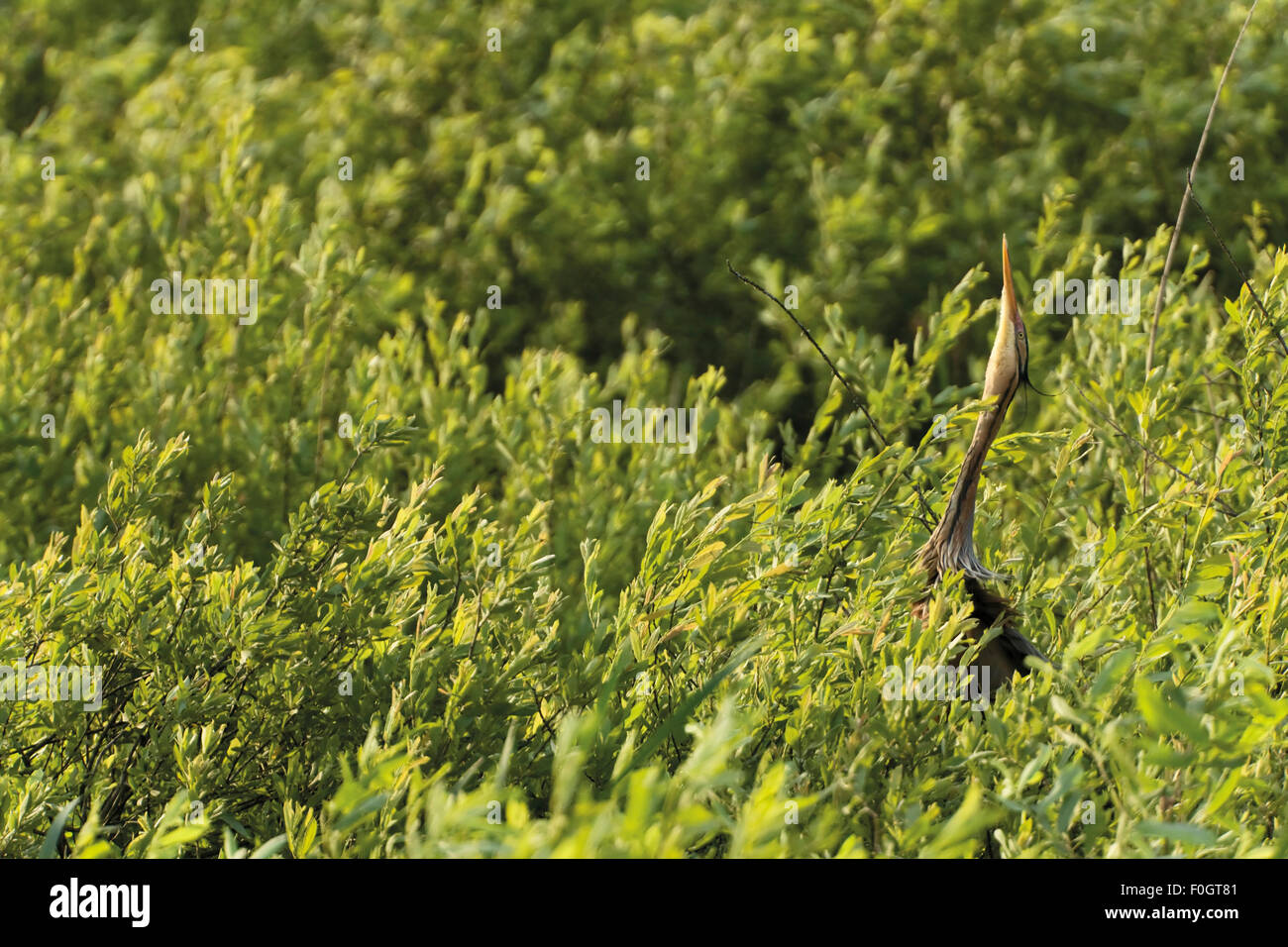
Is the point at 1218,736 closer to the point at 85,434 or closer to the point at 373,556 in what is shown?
the point at 373,556

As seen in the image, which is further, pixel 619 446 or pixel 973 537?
pixel 619 446

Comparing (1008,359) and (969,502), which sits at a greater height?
(1008,359)

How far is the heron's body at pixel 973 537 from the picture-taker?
310 centimetres

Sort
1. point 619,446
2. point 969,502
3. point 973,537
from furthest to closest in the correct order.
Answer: point 619,446
point 973,537
point 969,502

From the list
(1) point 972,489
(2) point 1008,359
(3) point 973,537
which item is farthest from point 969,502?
(2) point 1008,359

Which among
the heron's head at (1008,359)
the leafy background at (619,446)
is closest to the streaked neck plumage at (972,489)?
the heron's head at (1008,359)

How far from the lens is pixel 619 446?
466 centimetres

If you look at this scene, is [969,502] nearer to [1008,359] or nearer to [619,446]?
[1008,359]

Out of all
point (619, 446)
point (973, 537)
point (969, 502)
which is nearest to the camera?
point (969, 502)

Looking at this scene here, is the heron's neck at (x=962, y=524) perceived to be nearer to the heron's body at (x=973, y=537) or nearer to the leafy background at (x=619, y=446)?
the heron's body at (x=973, y=537)

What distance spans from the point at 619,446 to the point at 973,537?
5.29ft

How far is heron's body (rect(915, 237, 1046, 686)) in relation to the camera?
3104 mm

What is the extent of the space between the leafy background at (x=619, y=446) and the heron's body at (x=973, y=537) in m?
0.10
